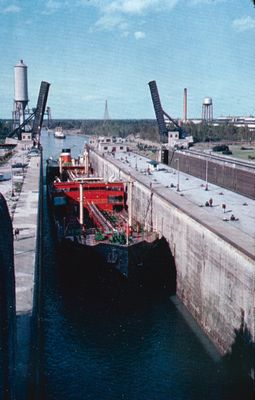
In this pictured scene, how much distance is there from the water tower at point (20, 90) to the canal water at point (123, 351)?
207ft

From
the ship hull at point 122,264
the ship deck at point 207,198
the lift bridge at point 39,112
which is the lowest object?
the ship hull at point 122,264

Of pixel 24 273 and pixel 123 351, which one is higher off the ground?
pixel 24 273

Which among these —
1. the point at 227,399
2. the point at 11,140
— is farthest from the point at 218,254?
the point at 11,140

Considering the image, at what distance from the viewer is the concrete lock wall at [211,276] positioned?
621 inches

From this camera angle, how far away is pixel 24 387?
1023 centimetres

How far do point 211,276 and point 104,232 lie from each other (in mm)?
8062

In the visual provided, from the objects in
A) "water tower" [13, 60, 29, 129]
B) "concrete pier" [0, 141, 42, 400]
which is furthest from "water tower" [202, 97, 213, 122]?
"concrete pier" [0, 141, 42, 400]

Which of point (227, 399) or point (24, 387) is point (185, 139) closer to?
point (227, 399)

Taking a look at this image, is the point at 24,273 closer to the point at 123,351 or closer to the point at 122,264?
the point at 123,351

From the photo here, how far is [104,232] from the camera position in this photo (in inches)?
999

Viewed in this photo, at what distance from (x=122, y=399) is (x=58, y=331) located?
4773 millimetres

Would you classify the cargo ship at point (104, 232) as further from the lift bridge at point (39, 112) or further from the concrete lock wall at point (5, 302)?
the lift bridge at point (39, 112)

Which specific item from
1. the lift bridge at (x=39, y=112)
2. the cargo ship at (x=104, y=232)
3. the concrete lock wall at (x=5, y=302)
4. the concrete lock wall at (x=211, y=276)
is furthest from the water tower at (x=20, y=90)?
the concrete lock wall at (x=5, y=302)

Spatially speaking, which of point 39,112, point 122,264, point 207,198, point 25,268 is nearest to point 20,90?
point 39,112
